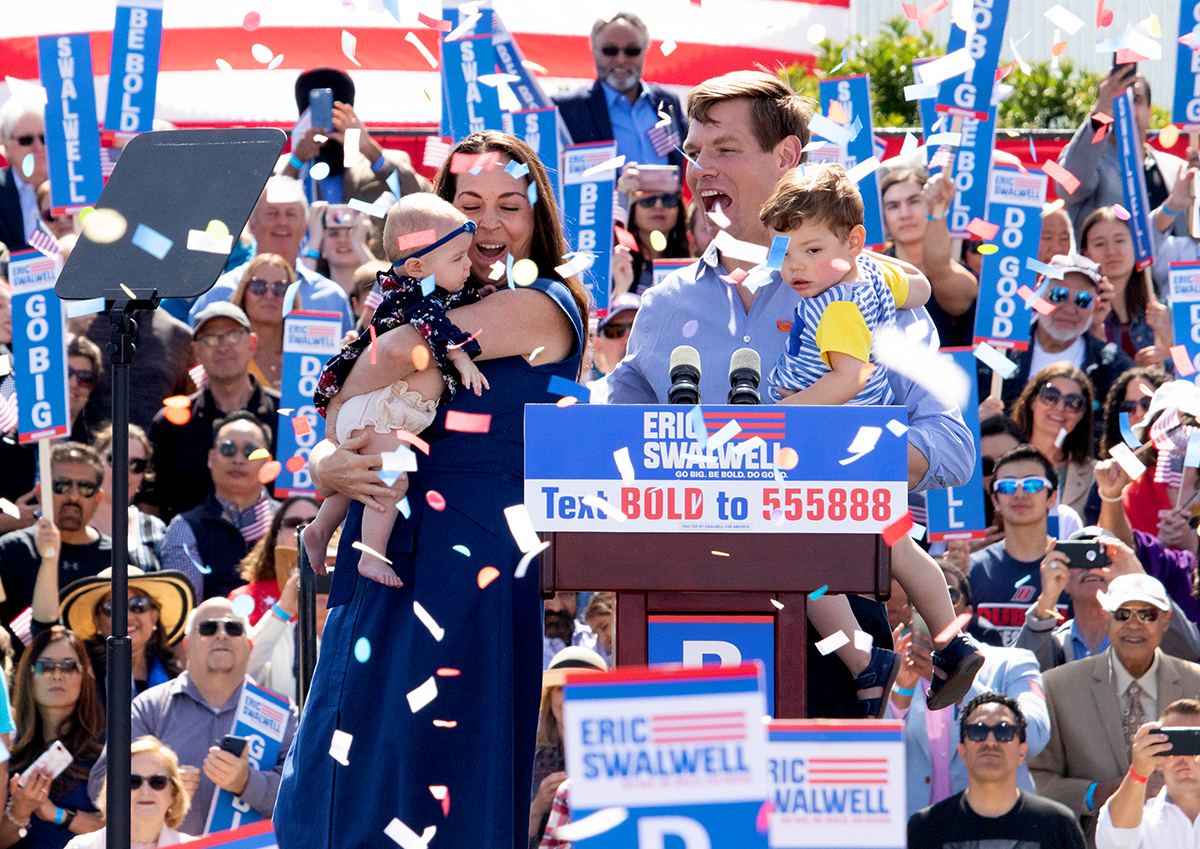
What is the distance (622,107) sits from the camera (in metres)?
7.11

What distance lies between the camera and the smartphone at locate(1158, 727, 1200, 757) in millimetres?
4590

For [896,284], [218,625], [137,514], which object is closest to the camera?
[896,284]

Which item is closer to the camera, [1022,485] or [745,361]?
[745,361]

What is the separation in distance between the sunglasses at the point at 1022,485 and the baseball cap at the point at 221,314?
3000 mm

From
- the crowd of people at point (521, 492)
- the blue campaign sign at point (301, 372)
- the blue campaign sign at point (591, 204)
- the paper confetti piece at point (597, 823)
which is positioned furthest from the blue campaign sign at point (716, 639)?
the blue campaign sign at point (591, 204)

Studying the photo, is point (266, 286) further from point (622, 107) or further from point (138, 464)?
point (622, 107)

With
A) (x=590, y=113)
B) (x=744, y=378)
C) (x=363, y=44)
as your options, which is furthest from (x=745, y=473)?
(x=363, y=44)

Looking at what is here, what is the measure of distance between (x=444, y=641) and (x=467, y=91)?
3.72m

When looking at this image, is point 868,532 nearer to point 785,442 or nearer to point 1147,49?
point 785,442

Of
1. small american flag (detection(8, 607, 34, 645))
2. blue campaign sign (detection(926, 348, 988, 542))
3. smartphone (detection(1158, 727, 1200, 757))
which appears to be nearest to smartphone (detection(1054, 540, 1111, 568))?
blue campaign sign (detection(926, 348, 988, 542))

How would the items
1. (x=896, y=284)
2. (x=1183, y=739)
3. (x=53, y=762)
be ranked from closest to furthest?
(x=896, y=284) → (x=1183, y=739) → (x=53, y=762)

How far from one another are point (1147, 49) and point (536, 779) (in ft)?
10.7

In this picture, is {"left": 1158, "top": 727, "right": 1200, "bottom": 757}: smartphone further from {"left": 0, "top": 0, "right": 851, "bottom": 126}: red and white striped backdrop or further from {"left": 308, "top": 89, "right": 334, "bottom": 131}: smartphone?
{"left": 0, "top": 0, "right": 851, "bottom": 126}: red and white striped backdrop

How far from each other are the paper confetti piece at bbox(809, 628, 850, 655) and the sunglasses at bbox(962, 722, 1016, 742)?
199 centimetres
